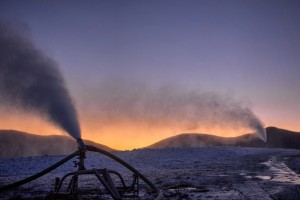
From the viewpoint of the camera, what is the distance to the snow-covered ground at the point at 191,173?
886 cm

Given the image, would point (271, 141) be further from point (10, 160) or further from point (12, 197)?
point (12, 197)

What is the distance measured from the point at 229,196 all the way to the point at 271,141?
61.0m

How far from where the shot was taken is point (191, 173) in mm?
15328

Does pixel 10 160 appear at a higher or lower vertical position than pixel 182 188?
higher

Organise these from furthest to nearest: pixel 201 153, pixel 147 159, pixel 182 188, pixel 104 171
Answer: pixel 201 153
pixel 147 159
pixel 182 188
pixel 104 171

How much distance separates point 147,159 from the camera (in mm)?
25578

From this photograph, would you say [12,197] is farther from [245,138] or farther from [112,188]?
[245,138]

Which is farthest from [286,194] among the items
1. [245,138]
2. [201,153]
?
[245,138]

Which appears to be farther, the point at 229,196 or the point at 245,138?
the point at 245,138

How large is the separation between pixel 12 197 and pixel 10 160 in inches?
592

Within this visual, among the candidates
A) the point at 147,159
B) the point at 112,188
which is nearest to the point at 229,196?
the point at 112,188

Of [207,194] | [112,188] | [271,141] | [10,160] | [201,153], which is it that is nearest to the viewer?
[112,188]

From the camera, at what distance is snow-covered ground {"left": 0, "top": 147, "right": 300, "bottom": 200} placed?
349 inches

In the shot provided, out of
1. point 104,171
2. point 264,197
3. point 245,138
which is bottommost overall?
point 264,197
